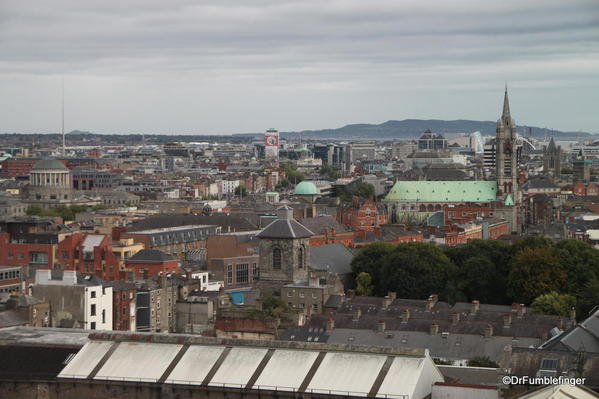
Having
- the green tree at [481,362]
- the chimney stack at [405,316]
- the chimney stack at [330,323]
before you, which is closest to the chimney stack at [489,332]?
the green tree at [481,362]

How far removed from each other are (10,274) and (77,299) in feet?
66.8

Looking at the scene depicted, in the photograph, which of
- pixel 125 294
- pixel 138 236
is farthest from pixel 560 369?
pixel 138 236

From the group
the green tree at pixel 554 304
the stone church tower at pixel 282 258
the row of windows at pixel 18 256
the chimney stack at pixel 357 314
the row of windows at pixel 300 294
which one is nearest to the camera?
the chimney stack at pixel 357 314

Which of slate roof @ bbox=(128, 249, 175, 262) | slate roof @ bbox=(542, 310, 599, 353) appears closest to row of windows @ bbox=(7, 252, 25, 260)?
slate roof @ bbox=(128, 249, 175, 262)

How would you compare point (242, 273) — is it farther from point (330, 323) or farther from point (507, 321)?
point (507, 321)

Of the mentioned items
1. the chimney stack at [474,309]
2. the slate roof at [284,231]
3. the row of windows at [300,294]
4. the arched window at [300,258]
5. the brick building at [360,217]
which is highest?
the slate roof at [284,231]

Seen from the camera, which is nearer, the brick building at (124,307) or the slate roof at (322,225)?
the brick building at (124,307)

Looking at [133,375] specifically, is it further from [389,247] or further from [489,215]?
[489,215]

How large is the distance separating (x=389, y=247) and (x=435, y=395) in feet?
206

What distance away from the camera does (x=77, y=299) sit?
7900 cm

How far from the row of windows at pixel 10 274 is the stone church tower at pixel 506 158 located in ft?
344

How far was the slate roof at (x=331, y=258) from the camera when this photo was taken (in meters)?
106

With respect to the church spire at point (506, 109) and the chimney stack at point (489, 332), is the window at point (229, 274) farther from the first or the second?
the church spire at point (506, 109)

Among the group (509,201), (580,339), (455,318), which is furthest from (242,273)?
(509,201)
